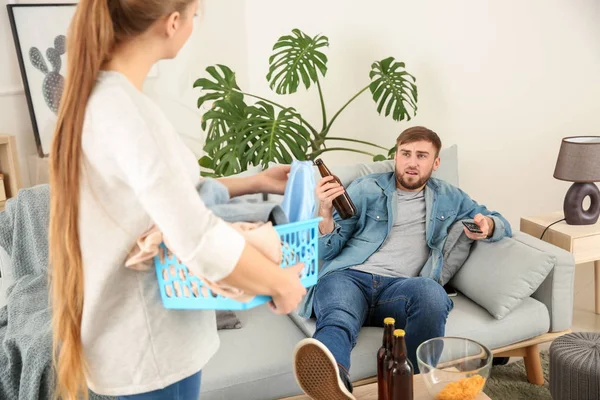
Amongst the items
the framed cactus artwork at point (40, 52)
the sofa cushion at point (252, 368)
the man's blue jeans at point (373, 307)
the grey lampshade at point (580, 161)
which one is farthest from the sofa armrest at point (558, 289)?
the framed cactus artwork at point (40, 52)

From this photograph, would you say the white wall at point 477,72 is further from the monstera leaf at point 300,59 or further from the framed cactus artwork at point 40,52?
the framed cactus artwork at point 40,52

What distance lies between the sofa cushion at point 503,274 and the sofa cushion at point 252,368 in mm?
665

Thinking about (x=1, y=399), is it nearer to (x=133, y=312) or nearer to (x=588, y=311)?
(x=133, y=312)

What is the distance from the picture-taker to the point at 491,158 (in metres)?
3.57

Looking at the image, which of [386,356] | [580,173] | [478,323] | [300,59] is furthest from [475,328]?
[300,59]

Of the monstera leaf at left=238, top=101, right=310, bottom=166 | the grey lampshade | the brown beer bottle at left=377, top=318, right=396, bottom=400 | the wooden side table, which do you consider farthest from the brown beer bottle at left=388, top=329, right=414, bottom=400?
the grey lampshade

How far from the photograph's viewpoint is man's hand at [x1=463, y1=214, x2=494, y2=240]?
2.38 meters

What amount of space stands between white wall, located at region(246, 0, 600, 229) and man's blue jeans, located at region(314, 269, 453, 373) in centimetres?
127

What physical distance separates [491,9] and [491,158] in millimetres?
779

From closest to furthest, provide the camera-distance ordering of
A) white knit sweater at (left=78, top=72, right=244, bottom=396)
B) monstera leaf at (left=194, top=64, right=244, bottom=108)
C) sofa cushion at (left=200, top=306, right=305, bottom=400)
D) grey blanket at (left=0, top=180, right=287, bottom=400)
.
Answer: white knit sweater at (left=78, top=72, right=244, bottom=396) < grey blanket at (left=0, top=180, right=287, bottom=400) < sofa cushion at (left=200, top=306, right=305, bottom=400) < monstera leaf at (left=194, top=64, right=244, bottom=108)

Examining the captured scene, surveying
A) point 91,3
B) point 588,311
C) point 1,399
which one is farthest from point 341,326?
point 588,311

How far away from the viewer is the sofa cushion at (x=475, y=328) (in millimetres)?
2098

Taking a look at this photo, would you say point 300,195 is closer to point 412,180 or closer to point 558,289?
point 412,180

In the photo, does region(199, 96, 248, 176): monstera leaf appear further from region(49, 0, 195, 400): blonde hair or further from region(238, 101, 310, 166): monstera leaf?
region(49, 0, 195, 400): blonde hair
